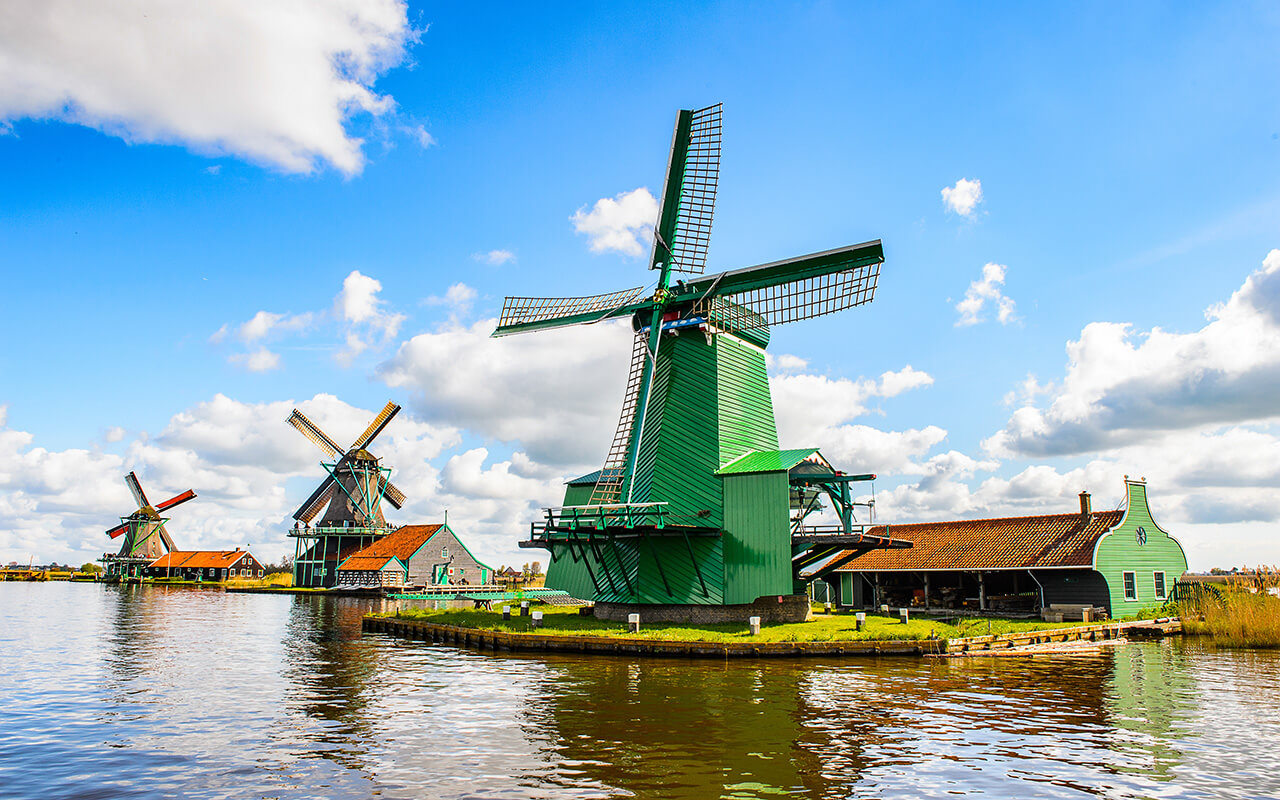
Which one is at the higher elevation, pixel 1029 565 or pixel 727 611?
pixel 1029 565

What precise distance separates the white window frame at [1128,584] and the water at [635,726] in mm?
5368

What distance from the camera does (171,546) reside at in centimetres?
8375

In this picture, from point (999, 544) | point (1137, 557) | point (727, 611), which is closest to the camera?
point (727, 611)

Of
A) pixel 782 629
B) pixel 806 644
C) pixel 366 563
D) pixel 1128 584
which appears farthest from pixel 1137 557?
pixel 366 563

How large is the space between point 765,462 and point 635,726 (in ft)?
46.8

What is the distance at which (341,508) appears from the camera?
6594cm

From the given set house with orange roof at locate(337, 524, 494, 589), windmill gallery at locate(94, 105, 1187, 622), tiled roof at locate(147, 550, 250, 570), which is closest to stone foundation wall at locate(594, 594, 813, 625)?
windmill gallery at locate(94, 105, 1187, 622)

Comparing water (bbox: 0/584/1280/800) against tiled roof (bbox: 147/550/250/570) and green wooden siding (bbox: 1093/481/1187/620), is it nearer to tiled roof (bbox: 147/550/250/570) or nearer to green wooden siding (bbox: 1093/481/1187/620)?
green wooden siding (bbox: 1093/481/1187/620)

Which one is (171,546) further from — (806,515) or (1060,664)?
(1060,664)

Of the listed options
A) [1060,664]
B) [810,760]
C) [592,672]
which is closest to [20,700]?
[592,672]

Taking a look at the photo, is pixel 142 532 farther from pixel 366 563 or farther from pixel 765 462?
pixel 765 462

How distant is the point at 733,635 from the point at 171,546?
269ft

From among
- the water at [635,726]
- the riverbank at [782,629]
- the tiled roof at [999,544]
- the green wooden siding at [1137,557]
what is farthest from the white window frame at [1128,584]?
the water at [635,726]

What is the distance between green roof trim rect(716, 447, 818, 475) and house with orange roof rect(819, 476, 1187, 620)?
421cm
